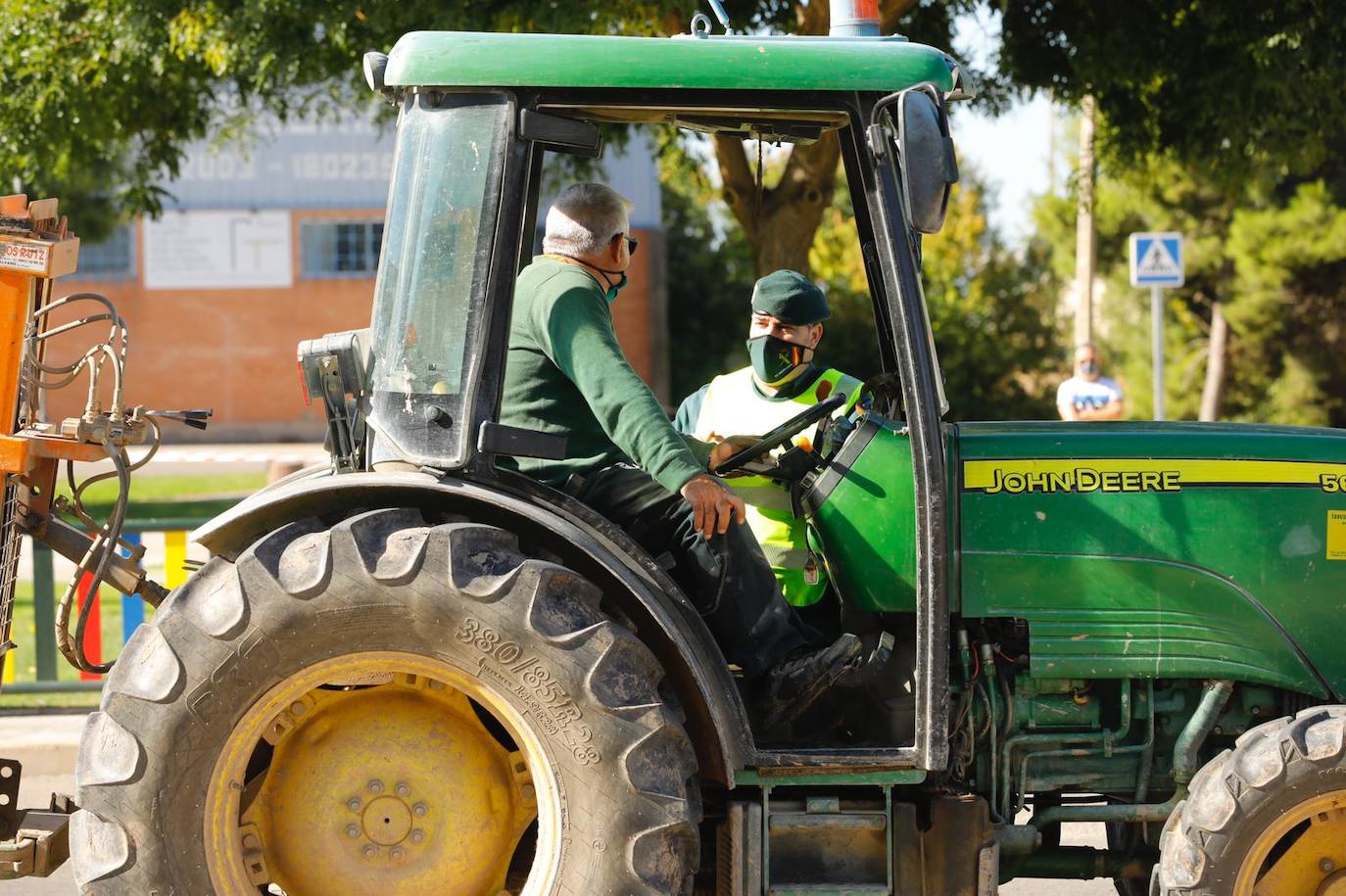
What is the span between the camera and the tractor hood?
12.5 ft

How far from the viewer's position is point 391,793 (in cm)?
350

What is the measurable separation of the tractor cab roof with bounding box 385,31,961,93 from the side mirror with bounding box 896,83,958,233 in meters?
0.17

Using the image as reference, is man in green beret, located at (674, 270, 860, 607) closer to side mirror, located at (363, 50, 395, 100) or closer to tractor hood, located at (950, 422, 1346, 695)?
tractor hood, located at (950, 422, 1346, 695)

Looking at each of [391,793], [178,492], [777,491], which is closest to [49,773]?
[391,793]

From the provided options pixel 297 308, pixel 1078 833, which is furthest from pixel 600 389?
pixel 297 308

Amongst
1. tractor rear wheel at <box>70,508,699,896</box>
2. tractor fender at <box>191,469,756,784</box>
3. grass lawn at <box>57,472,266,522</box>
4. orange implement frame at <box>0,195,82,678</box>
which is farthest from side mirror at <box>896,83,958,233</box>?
grass lawn at <box>57,472,266,522</box>

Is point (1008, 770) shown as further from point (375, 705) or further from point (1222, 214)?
point (1222, 214)

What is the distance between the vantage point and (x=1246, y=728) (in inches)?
154

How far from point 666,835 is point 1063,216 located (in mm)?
19475

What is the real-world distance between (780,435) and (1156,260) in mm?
8941

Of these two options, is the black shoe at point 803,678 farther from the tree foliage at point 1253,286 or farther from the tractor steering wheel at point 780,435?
the tree foliage at point 1253,286

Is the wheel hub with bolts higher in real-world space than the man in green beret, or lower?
lower

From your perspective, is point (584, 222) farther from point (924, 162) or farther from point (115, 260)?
point (115, 260)

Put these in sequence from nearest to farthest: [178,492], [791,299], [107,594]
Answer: [791,299] < [107,594] < [178,492]
